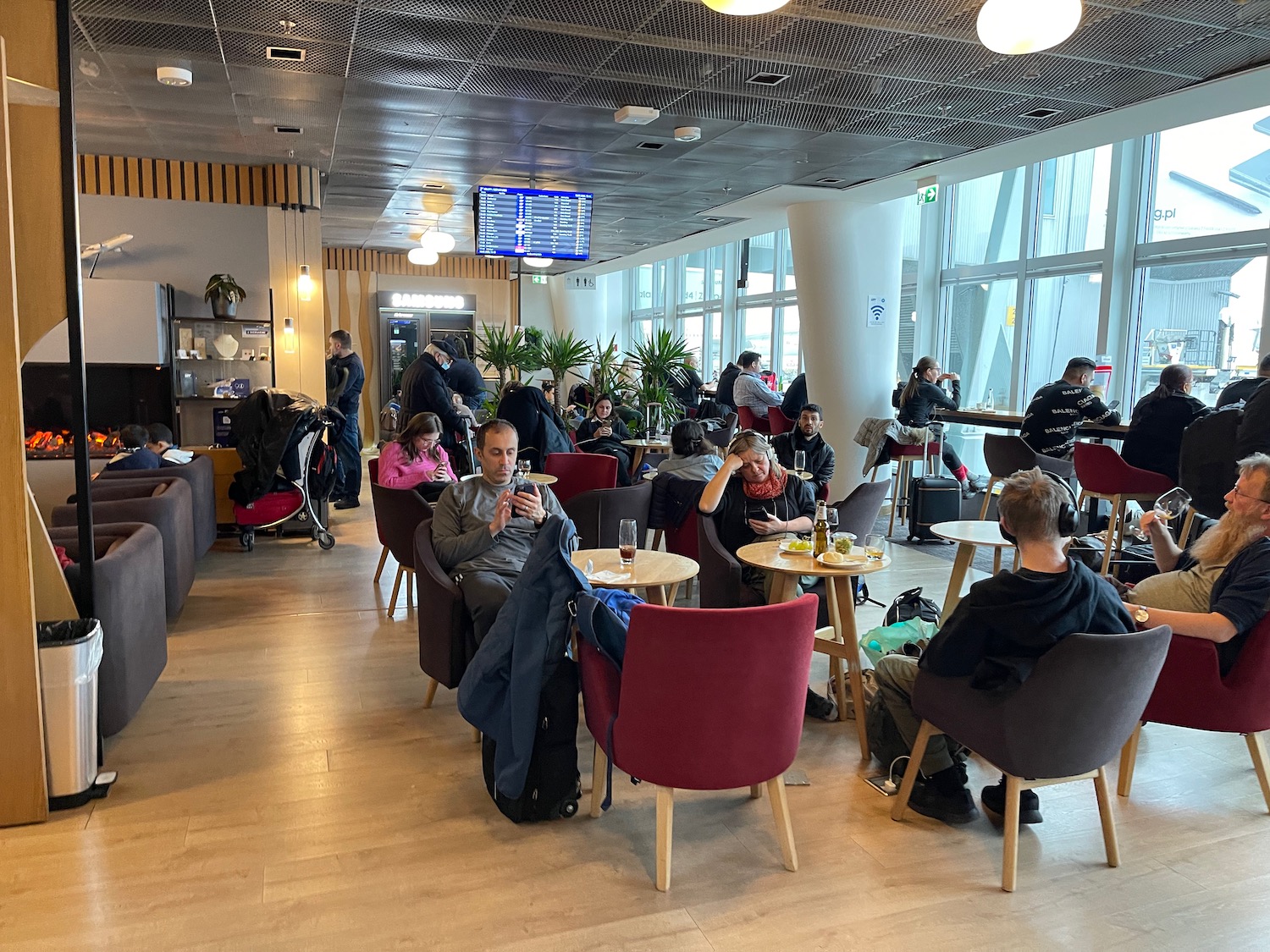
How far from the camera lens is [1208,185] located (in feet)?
24.7

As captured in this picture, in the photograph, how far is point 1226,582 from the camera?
2.99 m

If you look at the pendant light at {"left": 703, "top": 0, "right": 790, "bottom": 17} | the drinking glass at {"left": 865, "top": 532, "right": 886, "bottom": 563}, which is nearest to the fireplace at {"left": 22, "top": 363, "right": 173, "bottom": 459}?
the pendant light at {"left": 703, "top": 0, "right": 790, "bottom": 17}

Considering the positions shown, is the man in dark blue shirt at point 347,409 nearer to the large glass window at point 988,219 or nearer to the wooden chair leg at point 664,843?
the wooden chair leg at point 664,843

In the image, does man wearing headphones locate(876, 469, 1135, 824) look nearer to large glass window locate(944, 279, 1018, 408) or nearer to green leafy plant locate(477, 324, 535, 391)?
green leafy plant locate(477, 324, 535, 391)

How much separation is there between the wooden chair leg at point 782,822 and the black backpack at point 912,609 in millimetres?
1592

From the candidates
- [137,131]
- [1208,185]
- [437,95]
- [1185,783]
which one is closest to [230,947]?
[1185,783]

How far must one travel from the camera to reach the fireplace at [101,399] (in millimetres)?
7547

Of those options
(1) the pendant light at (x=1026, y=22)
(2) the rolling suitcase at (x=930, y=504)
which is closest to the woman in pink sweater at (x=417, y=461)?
(1) the pendant light at (x=1026, y=22)

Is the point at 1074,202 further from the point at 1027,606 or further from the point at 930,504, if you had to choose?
the point at 1027,606

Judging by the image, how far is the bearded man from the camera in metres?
2.90

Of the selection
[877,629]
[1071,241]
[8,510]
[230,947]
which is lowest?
[230,947]

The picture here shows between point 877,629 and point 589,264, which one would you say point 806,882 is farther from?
point 589,264

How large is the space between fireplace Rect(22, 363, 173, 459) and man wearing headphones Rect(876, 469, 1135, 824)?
6.88 metres

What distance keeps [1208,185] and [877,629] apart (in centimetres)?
592
